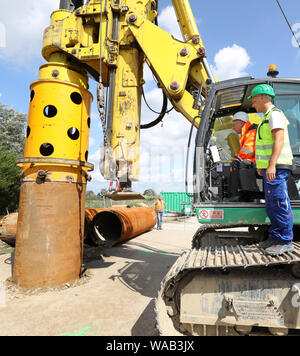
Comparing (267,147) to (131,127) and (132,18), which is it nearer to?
(131,127)

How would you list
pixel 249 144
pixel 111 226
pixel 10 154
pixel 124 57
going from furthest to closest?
pixel 10 154 → pixel 111 226 → pixel 124 57 → pixel 249 144

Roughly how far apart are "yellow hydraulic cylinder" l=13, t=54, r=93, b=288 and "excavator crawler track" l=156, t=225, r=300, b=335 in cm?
305

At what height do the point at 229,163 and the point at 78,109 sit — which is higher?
the point at 78,109

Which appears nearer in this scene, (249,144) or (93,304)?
(249,144)

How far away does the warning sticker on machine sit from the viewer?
3131 mm

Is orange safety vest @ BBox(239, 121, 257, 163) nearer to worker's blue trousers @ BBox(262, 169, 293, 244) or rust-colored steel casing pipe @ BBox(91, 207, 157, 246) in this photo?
worker's blue trousers @ BBox(262, 169, 293, 244)

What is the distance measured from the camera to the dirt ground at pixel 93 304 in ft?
11.2

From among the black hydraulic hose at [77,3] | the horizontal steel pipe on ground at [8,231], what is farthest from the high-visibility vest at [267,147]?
the horizontal steel pipe on ground at [8,231]

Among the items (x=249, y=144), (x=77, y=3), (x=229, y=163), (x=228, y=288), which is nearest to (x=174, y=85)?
(x=229, y=163)

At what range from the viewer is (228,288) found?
2473 millimetres

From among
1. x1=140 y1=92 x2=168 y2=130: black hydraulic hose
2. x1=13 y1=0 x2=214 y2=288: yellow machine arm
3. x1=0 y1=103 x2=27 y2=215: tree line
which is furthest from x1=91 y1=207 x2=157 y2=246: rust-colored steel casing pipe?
x1=0 y1=103 x2=27 y2=215: tree line

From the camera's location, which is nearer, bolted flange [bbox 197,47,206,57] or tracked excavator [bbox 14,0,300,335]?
tracked excavator [bbox 14,0,300,335]

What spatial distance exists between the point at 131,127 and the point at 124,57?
1655 millimetres

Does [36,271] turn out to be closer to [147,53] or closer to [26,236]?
[26,236]
